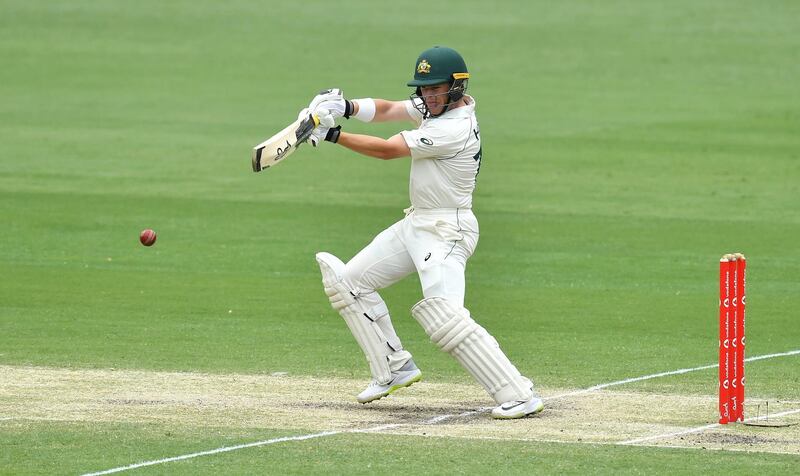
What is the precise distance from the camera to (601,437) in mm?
9242

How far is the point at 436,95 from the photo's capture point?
33.4 feet

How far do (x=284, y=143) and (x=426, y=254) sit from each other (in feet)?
3.64

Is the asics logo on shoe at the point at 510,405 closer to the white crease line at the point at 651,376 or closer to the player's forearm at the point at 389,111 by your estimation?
the white crease line at the point at 651,376

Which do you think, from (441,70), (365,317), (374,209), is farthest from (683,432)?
(374,209)

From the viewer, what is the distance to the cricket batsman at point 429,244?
984 centimetres

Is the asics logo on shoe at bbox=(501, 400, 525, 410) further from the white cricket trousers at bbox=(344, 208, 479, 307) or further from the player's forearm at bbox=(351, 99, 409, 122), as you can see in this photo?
the player's forearm at bbox=(351, 99, 409, 122)

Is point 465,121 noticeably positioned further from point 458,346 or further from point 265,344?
point 265,344

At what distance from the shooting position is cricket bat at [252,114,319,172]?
384 inches

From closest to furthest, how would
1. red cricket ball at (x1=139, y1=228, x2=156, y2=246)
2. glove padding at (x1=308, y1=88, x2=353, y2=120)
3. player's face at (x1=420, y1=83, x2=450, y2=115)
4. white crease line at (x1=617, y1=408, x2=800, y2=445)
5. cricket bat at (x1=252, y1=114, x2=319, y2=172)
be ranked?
1. white crease line at (x1=617, y1=408, x2=800, y2=445)
2. cricket bat at (x1=252, y1=114, x2=319, y2=172)
3. glove padding at (x1=308, y1=88, x2=353, y2=120)
4. player's face at (x1=420, y1=83, x2=450, y2=115)
5. red cricket ball at (x1=139, y1=228, x2=156, y2=246)

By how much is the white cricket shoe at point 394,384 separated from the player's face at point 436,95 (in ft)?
5.32

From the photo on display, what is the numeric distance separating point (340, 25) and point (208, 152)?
1508 cm

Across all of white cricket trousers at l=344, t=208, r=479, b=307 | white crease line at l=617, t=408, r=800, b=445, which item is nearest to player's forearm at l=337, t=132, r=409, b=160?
white cricket trousers at l=344, t=208, r=479, b=307

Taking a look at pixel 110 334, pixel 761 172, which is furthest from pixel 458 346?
pixel 761 172

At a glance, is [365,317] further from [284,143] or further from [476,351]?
[284,143]
